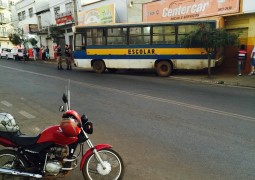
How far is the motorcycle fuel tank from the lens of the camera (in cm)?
368

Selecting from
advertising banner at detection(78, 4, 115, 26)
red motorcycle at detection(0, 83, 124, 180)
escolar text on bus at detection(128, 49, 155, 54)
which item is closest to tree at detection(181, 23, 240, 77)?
escolar text on bus at detection(128, 49, 155, 54)

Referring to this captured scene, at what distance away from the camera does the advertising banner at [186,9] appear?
1576 cm

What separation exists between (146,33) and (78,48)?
489 cm

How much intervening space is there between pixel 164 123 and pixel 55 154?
11.3 ft

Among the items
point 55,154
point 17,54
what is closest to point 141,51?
point 55,154

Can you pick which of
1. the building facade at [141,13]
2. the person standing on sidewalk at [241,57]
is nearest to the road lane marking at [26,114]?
the person standing on sidewalk at [241,57]

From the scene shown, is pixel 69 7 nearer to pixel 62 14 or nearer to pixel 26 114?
pixel 62 14

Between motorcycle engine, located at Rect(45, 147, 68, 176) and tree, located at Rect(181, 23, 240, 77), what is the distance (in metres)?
11.3

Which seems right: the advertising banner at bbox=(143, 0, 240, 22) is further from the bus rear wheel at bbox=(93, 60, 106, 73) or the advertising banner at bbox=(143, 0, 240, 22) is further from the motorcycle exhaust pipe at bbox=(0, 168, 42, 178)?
the motorcycle exhaust pipe at bbox=(0, 168, 42, 178)

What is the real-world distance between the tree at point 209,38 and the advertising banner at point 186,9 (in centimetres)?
265

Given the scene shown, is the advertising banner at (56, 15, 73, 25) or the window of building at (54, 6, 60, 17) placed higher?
the window of building at (54, 6, 60, 17)

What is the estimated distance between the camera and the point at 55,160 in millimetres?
3824

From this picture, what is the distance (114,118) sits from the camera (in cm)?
714

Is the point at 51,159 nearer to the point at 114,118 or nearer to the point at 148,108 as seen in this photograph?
the point at 114,118
